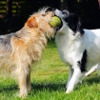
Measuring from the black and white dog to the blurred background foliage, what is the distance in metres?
14.0

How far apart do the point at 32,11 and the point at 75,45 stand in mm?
16711

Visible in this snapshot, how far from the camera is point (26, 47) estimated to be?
6.61m

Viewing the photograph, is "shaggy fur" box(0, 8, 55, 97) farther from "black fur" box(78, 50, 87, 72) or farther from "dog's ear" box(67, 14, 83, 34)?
"black fur" box(78, 50, 87, 72)

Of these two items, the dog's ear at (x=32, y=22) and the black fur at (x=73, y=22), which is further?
the black fur at (x=73, y=22)

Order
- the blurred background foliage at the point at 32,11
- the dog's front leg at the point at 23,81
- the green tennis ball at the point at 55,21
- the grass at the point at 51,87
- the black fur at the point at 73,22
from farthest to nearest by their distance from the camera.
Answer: the blurred background foliage at the point at 32,11, the black fur at the point at 73,22, the dog's front leg at the point at 23,81, the green tennis ball at the point at 55,21, the grass at the point at 51,87

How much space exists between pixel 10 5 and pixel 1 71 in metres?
17.3

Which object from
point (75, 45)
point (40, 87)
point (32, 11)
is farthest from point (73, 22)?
point (32, 11)

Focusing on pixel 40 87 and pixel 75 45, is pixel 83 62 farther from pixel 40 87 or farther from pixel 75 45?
pixel 40 87

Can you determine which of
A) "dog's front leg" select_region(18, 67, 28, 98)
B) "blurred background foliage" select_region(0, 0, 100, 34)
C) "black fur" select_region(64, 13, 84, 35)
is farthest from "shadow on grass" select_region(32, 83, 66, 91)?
"blurred background foliage" select_region(0, 0, 100, 34)

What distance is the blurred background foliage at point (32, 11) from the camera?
71.9 ft

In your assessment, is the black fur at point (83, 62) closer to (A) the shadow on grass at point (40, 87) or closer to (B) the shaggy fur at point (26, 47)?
(A) the shadow on grass at point (40, 87)

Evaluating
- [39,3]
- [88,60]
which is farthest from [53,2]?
[88,60]

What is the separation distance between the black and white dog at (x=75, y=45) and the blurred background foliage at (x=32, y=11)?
14020 mm

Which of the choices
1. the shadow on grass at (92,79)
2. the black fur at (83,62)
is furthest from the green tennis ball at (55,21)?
the shadow on grass at (92,79)
